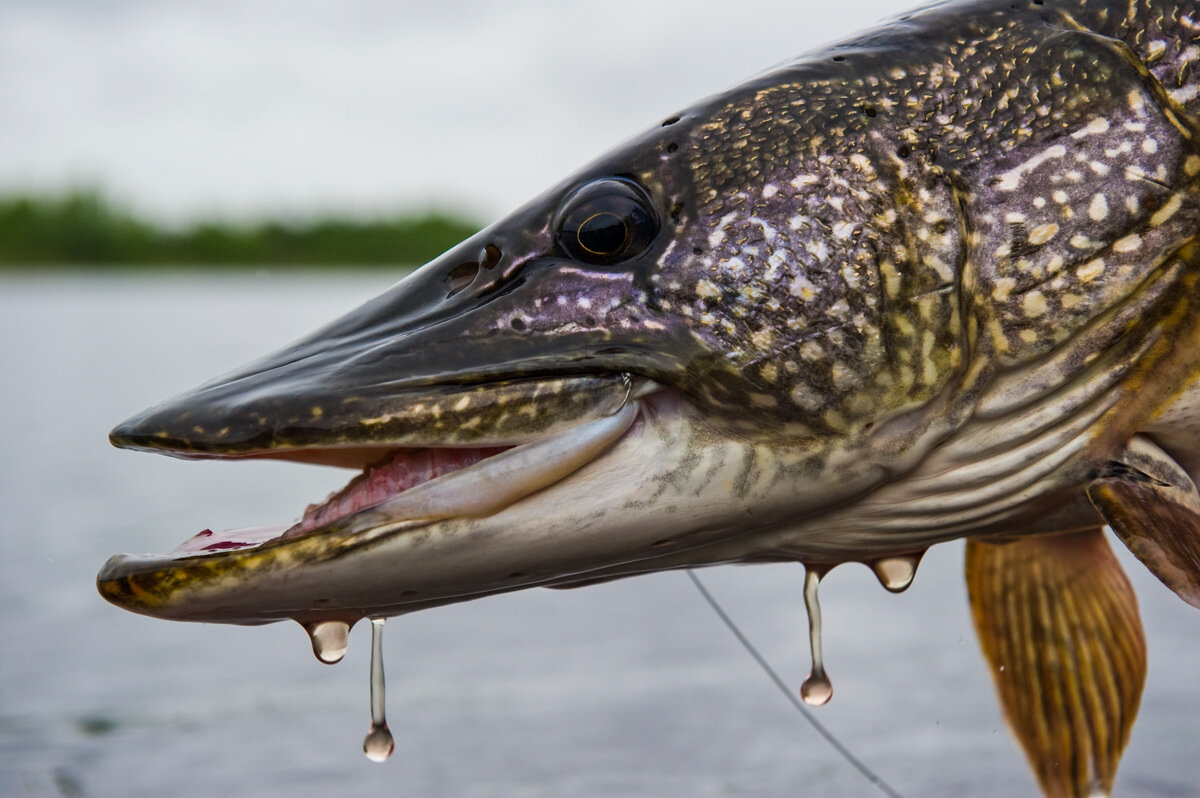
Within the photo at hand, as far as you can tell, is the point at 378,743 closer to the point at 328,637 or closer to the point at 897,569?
the point at 328,637

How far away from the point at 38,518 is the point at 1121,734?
4700mm

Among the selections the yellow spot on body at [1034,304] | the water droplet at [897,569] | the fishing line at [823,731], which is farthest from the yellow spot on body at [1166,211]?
the fishing line at [823,731]

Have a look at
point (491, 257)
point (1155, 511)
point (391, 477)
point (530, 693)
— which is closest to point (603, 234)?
point (491, 257)

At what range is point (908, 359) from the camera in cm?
196

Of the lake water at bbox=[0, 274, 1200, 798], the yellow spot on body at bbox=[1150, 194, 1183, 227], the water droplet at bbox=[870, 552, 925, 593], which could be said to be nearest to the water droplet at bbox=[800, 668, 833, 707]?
the water droplet at bbox=[870, 552, 925, 593]

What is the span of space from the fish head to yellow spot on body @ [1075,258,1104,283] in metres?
0.22

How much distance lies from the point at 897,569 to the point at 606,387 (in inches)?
31.7

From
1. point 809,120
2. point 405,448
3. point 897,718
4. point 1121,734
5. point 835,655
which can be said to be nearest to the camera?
point 405,448

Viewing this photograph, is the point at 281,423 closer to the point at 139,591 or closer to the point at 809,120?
the point at 139,591

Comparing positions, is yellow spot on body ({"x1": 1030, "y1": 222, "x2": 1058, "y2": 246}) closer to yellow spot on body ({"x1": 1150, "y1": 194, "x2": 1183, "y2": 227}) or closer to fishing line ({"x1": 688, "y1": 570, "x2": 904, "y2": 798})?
yellow spot on body ({"x1": 1150, "y1": 194, "x2": 1183, "y2": 227})

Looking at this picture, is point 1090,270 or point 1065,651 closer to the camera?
point 1090,270

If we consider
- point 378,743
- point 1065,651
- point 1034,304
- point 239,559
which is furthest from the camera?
point 1065,651

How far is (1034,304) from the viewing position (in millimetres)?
2014

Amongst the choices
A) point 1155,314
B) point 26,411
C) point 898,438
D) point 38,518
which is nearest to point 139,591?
point 898,438
